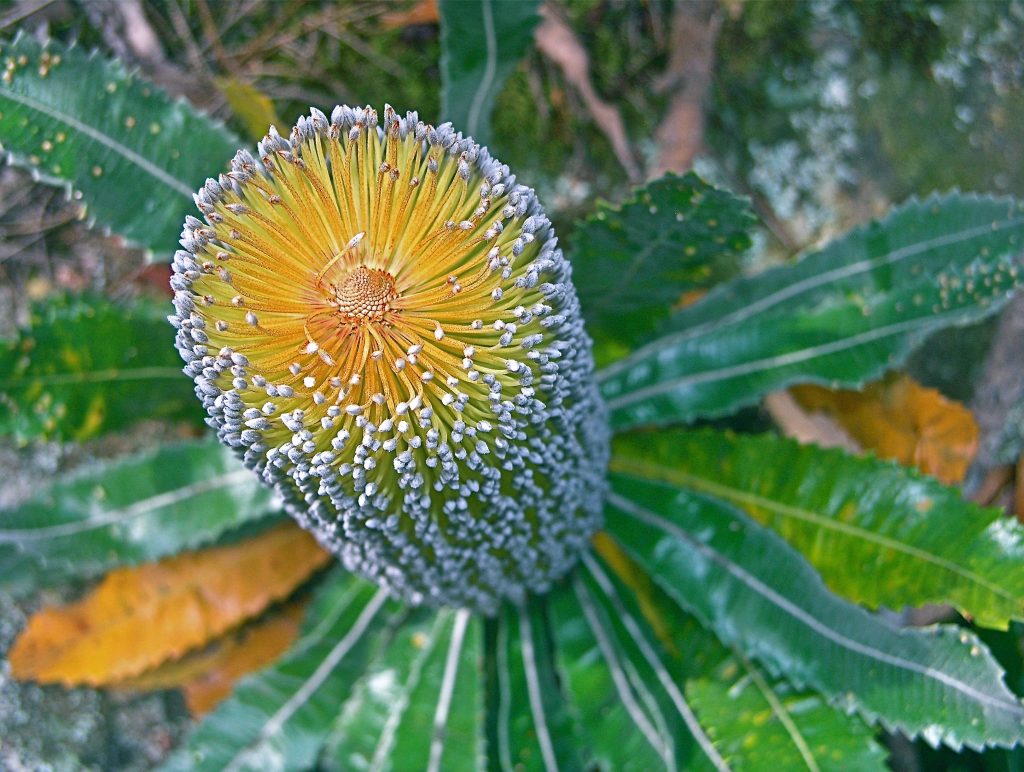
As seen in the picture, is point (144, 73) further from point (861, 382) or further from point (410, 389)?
point (861, 382)

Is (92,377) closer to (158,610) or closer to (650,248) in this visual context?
(158,610)

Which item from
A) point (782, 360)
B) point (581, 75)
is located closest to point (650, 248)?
point (782, 360)

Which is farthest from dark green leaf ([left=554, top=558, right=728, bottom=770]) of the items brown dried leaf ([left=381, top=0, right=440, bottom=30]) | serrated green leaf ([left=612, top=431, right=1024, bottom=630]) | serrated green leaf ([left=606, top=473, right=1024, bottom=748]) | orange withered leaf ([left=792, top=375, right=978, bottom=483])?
brown dried leaf ([left=381, top=0, right=440, bottom=30])

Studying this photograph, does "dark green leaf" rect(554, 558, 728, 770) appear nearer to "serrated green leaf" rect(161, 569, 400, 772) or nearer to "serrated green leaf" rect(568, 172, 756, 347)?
"serrated green leaf" rect(161, 569, 400, 772)

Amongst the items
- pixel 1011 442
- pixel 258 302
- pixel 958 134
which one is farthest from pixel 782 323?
pixel 258 302

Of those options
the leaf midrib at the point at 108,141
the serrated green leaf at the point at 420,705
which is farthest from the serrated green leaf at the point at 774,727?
the leaf midrib at the point at 108,141

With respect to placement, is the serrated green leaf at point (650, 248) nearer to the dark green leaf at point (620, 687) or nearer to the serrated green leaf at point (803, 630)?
the serrated green leaf at point (803, 630)

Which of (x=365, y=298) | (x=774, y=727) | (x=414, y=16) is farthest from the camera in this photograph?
(x=414, y=16)

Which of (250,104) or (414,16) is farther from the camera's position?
(414,16)
